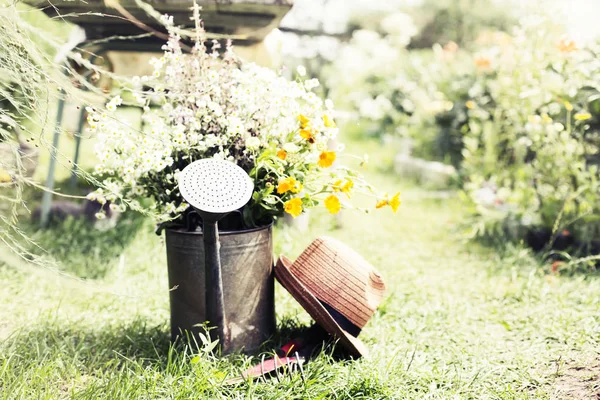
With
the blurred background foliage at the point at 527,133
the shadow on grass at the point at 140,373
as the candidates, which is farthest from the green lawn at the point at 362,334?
the blurred background foliage at the point at 527,133

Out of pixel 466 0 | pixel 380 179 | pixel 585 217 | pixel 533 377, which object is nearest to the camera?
pixel 533 377

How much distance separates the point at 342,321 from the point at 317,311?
163 mm

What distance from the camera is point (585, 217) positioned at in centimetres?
322

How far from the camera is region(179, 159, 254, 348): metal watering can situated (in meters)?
1.63

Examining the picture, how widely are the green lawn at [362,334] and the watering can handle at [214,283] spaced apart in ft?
0.36

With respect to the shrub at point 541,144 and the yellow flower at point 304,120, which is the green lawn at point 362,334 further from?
the yellow flower at point 304,120

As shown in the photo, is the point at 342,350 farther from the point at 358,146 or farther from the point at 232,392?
the point at 358,146

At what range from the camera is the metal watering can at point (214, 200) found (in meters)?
1.63

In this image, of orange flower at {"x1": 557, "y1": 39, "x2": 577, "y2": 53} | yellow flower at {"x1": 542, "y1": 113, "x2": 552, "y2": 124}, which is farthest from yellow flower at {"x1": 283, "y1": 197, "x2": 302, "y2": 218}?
orange flower at {"x1": 557, "y1": 39, "x2": 577, "y2": 53}

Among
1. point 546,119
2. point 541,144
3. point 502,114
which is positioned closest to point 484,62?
point 502,114

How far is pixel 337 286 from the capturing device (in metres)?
1.94

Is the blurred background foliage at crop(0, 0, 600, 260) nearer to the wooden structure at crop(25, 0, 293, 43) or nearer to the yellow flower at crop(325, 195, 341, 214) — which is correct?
the wooden structure at crop(25, 0, 293, 43)

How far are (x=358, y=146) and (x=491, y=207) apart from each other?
342 cm

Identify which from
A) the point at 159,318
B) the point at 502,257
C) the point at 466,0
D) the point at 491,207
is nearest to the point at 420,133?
the point at 491,207
